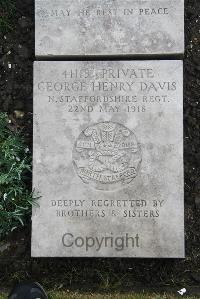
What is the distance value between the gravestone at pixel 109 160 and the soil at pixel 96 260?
0.27 metres

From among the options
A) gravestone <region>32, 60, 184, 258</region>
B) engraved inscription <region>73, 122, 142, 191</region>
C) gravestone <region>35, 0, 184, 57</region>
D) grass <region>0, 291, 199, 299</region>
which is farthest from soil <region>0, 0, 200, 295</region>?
engraved inscription <region>73, 122, 142, 191</region>

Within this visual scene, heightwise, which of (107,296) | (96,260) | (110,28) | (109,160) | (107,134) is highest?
(110,28)

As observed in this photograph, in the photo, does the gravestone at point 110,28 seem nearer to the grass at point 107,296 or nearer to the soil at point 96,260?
the soil at point 96,260

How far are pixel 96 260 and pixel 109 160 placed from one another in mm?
880

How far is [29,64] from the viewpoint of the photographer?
514cm

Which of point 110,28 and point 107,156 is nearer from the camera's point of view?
point 107,156

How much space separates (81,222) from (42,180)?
469 millimetres

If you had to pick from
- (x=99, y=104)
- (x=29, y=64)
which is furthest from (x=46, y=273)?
(x=29, y=64)

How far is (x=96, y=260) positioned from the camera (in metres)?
4.79

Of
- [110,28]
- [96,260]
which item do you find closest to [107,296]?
[96,260]

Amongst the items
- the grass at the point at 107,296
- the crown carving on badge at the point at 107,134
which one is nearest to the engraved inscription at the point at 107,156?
the crown carving on badge at the point at 107,134

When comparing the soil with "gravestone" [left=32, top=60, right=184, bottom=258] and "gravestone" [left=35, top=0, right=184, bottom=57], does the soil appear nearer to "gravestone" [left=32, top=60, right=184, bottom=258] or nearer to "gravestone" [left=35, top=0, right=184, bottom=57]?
"gravestone" [left=32, top=60, right=184, bottom=258]

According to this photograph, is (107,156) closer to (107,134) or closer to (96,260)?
(107,134)

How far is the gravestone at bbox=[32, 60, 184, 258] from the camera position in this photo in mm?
4551
